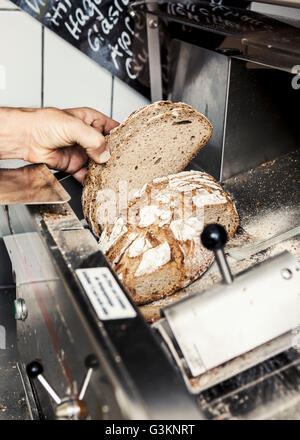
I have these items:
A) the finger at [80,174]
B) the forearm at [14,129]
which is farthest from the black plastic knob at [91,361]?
the finger at [80,174]

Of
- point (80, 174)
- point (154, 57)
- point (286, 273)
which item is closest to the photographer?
point (286, 273)

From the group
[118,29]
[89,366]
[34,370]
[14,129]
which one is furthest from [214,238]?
[118,29]

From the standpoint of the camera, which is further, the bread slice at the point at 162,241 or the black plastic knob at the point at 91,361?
the bread slice at the point at 162,241

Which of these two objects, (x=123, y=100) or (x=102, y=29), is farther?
(x=123, y=100)

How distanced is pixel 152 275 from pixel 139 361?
482 mm

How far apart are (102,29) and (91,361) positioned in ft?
5.83

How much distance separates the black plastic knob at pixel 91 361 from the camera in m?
0.65

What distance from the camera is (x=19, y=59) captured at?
2.06 metres

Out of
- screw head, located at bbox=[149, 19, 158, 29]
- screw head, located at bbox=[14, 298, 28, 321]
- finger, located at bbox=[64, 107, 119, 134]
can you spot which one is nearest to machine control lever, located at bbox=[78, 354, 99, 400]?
screw head, located at bbox=[14, 298, 28, 321]

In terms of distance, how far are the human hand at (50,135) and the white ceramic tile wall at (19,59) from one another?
676mm

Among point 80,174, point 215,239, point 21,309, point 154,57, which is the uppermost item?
point 154,57

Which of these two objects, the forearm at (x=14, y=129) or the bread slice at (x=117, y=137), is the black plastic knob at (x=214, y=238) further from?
the forearm at (x=14, y=129)

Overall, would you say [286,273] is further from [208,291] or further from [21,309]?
[21,309]

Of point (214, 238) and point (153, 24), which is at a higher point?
point (153, 24)
